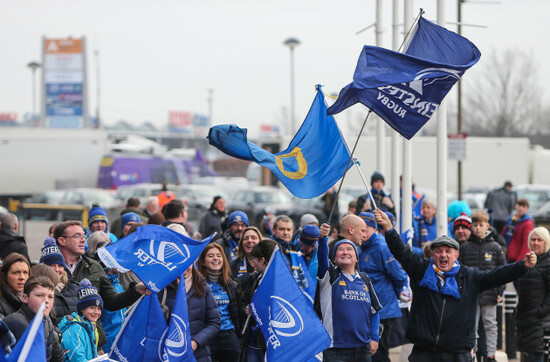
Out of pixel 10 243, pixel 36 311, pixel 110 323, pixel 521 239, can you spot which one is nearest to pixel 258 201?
pixel 521 239

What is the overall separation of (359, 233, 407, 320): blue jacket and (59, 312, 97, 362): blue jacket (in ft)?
10.9

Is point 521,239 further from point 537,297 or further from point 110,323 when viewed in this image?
point 110,323

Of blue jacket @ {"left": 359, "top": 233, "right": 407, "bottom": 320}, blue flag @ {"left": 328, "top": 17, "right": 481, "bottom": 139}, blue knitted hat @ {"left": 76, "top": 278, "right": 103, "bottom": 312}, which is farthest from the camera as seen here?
blue jacket @ {"left": 359, "top": 233, "right": 407, "bottom": 320}

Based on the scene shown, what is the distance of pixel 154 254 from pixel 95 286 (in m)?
0.79

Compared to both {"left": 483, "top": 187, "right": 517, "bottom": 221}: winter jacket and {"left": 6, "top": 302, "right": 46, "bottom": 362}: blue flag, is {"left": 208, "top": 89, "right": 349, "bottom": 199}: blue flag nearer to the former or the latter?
{"left": 6, "top": 302, "right": 46, "bottom": 362}: blue flag

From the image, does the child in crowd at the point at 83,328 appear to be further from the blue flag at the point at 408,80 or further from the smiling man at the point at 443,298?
the blue flag at the point at 408,80

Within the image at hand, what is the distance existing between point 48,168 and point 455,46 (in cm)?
3776

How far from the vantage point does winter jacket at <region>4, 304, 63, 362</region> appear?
239 inches

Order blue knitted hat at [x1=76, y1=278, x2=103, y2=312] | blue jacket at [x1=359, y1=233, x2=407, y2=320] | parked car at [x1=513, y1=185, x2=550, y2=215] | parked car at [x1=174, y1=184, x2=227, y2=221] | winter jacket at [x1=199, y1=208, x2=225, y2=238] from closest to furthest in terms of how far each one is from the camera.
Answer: blue knitted hat at [x1=76, y1=278, x2=103, y2=312]
blue jacket at [x1=359, y1=233, x2=407, y2=320]
winter jacket at [x1=199, y1=208, x2=225, y2=238]
parked car at [x1=513, y1=185, x2=550, y2=215]
parked car at [x1=174, y1=184, x2=227, y2=221]

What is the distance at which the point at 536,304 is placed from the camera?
9516mm

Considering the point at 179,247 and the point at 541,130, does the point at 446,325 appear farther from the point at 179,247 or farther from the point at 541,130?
the point at 541,130

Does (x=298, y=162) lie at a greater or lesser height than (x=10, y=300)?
greater

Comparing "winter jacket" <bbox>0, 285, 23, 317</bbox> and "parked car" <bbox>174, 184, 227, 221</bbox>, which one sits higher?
"winter jacket" <bbox>0, 285, 23, 317</bbox>

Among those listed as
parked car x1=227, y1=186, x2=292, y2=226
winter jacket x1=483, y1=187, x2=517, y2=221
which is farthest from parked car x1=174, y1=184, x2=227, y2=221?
winter jacket x1=483, y1=187, x2=517, y2=221
